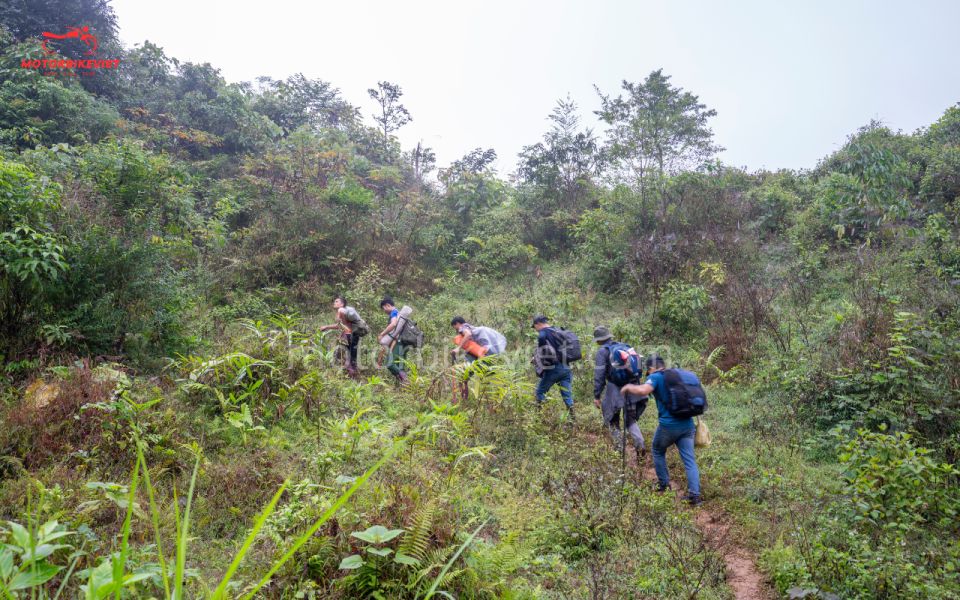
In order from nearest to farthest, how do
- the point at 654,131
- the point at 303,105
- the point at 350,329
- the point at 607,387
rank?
the point at 607,387 → the point at 350,329 → the point at 654,131 → the point at 303,105

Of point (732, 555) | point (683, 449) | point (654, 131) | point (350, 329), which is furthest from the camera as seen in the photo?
point (654, 131)

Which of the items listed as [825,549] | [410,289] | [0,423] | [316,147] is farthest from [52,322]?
[316,147]

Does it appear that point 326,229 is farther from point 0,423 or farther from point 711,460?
point 711,460

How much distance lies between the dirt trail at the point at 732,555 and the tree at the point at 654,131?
11724 millimetres

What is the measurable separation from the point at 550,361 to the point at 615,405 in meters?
1.29

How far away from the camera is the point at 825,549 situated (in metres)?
3.35

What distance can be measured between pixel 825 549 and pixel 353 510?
3309 millimetres

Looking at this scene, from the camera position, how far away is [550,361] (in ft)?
23.4

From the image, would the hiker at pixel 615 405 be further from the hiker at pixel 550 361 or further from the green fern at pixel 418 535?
the green fern at pixel 418 535

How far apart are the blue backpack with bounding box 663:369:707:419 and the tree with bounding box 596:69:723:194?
1102 centimetres

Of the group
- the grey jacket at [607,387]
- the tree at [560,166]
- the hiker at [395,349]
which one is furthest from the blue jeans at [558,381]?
the tree at [560,166]

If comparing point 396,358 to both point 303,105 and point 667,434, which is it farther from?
point 303,105

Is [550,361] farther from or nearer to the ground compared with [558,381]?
farther from the ground

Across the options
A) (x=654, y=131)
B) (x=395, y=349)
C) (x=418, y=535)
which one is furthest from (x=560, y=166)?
(x=418, y=535)
